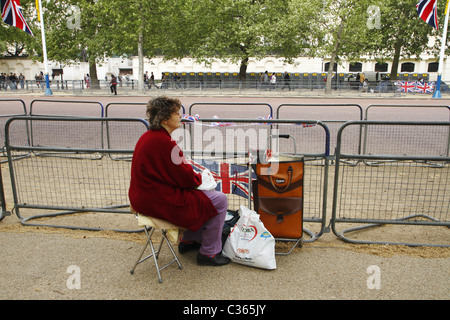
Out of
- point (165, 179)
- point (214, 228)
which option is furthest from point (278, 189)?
point (165, 179)

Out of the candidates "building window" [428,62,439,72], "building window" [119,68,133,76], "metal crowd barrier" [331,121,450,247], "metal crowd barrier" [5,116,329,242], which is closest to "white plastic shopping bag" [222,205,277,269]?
"metal crowd barrier" [5,116,329,242]

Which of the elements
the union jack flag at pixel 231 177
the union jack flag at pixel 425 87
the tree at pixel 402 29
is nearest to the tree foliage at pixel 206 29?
the tree at pixel 402 29

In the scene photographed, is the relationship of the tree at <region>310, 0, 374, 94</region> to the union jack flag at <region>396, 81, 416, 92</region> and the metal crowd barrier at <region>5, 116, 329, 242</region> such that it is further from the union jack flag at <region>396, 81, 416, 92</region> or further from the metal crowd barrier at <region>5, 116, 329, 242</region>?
the metal crowd barrier at <region>5, 116, 329, 242</region>

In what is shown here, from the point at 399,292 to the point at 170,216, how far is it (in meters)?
2.15

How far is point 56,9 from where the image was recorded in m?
36.6

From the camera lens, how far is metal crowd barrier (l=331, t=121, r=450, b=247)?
447 cm

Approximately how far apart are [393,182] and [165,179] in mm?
4935

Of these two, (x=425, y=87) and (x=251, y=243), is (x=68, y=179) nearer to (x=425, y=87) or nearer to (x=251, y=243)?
(x=251, y=243)

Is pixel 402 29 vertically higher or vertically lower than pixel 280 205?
higher

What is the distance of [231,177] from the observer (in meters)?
4.33

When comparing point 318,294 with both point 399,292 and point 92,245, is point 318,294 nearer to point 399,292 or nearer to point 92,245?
point 399,292

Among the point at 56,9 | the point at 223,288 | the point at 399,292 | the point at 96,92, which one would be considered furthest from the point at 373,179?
the point at 56,9

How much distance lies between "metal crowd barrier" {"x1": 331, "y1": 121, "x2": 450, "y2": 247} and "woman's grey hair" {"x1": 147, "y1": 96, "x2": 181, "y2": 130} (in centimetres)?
204
